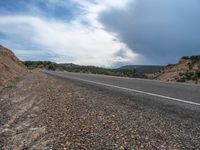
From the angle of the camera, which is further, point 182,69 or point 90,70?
point 90,70

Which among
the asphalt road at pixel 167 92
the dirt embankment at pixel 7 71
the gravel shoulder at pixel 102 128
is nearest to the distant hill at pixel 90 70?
→ the dirt embankment at pixel 7 71

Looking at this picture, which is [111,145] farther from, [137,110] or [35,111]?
[35,111]

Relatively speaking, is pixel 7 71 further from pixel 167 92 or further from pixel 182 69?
pixel 167 92

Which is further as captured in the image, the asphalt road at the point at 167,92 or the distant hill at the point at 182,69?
the distant hill at the point at 182,69

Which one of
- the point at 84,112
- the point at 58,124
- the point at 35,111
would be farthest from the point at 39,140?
the point at 35,111

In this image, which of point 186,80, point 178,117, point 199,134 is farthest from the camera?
point 186,80

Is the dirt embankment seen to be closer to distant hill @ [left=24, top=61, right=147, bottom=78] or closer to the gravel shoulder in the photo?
the gravel shoulder

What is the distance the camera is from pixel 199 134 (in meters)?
6.27

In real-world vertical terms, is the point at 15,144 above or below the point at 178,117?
below

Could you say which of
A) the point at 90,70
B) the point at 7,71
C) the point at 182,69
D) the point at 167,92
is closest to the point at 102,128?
the point at 167,92

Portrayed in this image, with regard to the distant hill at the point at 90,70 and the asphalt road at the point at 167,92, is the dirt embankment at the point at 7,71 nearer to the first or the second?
the asphalt road at the point at 167,92

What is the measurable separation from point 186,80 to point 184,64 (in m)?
9.35

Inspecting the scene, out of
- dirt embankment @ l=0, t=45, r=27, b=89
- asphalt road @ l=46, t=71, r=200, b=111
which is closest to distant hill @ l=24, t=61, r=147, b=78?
dirt embankment @ l=0, t=45, r=27, b=89

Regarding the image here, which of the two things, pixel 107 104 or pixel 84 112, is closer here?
pixel 84 112
